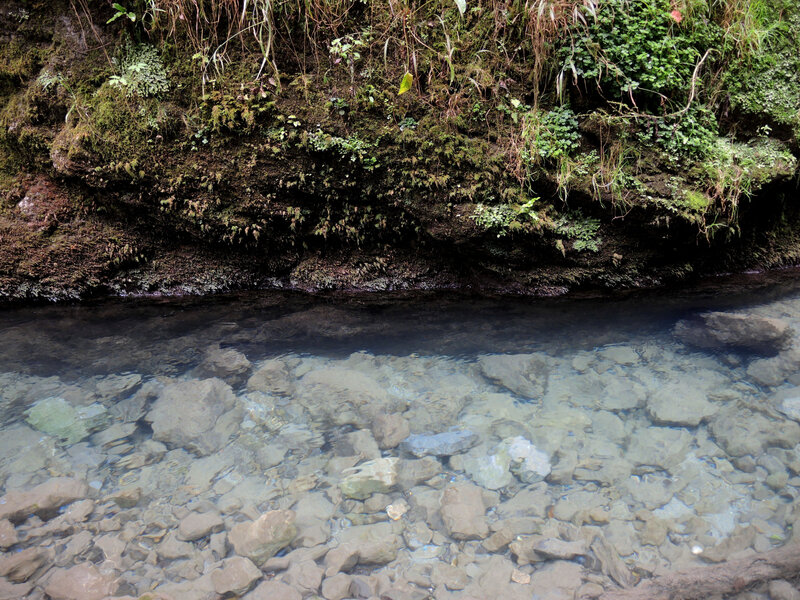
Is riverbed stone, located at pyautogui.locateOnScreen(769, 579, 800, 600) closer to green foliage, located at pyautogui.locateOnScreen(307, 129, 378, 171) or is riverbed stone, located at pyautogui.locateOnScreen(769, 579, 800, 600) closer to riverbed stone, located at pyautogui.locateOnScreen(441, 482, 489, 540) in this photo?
riverbed stone, located at pyautogui.locateOnScreen(441, 482, 489, 540)

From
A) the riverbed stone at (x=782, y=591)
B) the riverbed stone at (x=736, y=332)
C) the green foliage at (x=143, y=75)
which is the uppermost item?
the green foliage at (x=143, y=75)

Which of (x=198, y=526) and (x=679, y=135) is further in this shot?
(x=679, y=135)

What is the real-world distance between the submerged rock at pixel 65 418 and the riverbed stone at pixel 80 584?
3.52 feet

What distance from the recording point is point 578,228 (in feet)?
14.3

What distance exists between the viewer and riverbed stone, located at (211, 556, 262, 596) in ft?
7.86

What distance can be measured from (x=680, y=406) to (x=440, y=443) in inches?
67.9

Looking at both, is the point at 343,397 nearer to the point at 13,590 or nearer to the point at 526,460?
the point at 526,460

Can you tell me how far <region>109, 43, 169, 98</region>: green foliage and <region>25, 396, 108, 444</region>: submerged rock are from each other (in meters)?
2.65

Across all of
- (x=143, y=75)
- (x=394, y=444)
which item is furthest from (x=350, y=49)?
(x=394, y=444)

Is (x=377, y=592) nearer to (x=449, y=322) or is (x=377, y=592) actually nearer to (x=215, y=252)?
(x=449, y=322)

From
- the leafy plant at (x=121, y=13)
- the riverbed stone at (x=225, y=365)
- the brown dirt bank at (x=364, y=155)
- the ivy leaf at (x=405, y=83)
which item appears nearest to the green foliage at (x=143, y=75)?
the brown dirt bank at (x=364, y=155)

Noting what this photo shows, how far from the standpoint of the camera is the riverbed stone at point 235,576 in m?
2.40

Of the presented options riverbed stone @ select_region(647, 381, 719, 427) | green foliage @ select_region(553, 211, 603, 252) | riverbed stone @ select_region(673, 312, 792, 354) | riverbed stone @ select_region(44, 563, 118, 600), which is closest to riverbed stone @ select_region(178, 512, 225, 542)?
riverbed stone @ select_region(44, 563, 118, 600)

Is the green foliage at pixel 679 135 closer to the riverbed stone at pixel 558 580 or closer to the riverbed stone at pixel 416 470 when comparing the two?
the riverbed stone at pixel 416 470
